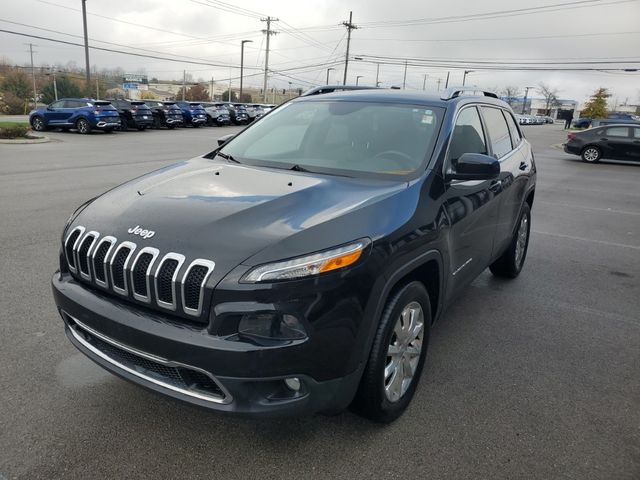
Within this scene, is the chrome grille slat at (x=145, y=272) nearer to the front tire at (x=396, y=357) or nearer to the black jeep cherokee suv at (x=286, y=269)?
the black jeep cherokee suv at (x=286, y=269)

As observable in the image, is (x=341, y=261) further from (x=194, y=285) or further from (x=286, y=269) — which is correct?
(x=194, y=285)

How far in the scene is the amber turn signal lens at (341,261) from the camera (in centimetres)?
220

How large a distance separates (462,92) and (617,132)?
62.5ft

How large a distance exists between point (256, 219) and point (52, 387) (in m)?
1.71

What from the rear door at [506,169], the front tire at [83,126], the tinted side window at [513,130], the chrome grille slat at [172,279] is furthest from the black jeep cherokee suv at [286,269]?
the front tire at [83,126]

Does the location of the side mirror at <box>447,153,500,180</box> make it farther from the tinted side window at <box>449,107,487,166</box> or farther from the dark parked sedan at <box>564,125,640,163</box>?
the dark parked sedan at <box>564,125,640,163</box>

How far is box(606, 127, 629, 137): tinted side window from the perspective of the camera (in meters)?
19.6

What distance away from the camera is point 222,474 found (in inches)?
94.9

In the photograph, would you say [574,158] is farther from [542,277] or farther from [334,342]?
[334,342]

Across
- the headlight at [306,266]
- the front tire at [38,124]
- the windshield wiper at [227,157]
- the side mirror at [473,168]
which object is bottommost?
the front tire at [38,124]

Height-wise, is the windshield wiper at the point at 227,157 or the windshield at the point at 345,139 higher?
the windshield at the point at 345,139

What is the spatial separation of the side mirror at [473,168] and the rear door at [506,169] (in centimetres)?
84

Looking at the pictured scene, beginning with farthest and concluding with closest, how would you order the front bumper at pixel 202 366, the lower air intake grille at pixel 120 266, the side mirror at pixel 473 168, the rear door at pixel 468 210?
the rear door at pixel 468 210 < the side mirror at pixel 473 168 < the lower air intake grille at pixel 120 266 < the front bumper at pixel 202 366

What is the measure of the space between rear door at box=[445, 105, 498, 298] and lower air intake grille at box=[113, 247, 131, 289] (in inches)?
72.8
